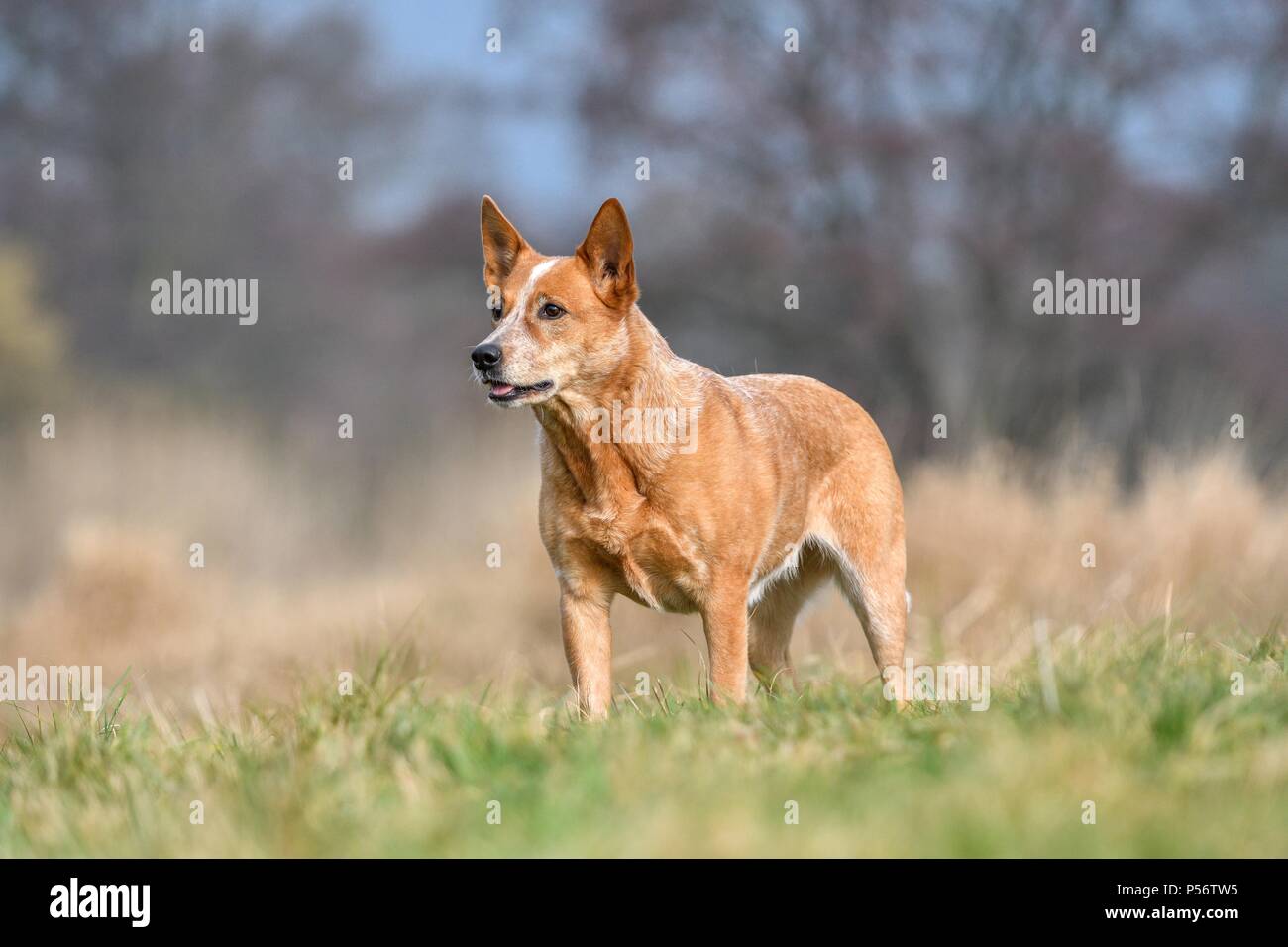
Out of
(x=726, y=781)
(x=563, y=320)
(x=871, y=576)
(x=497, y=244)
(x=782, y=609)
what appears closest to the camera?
(x=726, y=781)

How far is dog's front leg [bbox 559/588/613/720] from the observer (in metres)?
5.00

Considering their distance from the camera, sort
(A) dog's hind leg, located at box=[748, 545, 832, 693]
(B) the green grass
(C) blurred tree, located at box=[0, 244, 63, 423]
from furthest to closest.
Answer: (C) blurred tree, located at box=[0, 244, 63, 423] → (A) dog's hind leg, located at box=[748, 545, 832, 693] → (B) the green grass

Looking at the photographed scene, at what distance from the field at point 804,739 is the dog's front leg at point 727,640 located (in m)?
0.22

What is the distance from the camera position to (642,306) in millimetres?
15812

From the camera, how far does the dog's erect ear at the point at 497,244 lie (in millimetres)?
5258

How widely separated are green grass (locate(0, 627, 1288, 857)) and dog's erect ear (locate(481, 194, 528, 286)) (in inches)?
67.8

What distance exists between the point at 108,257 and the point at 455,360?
220 inches

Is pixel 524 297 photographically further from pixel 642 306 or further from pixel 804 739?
pixel 642 306

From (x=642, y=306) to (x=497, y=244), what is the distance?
10.5 meters

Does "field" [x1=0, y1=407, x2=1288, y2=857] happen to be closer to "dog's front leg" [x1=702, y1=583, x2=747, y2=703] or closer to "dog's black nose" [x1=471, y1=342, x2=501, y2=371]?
"dog's front leg" [x1=702, y1=583, x2=747, y2=703]

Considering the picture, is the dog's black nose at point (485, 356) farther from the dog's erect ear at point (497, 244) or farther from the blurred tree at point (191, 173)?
the blurred tree at point (191, 173)

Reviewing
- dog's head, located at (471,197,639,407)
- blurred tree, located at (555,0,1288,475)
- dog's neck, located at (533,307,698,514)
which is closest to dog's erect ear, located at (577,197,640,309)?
dog's head, located at (471,197,639,407)

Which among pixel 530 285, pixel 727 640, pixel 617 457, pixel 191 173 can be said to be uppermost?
pixel 191 173

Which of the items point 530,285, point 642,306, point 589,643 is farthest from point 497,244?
point 642,306
